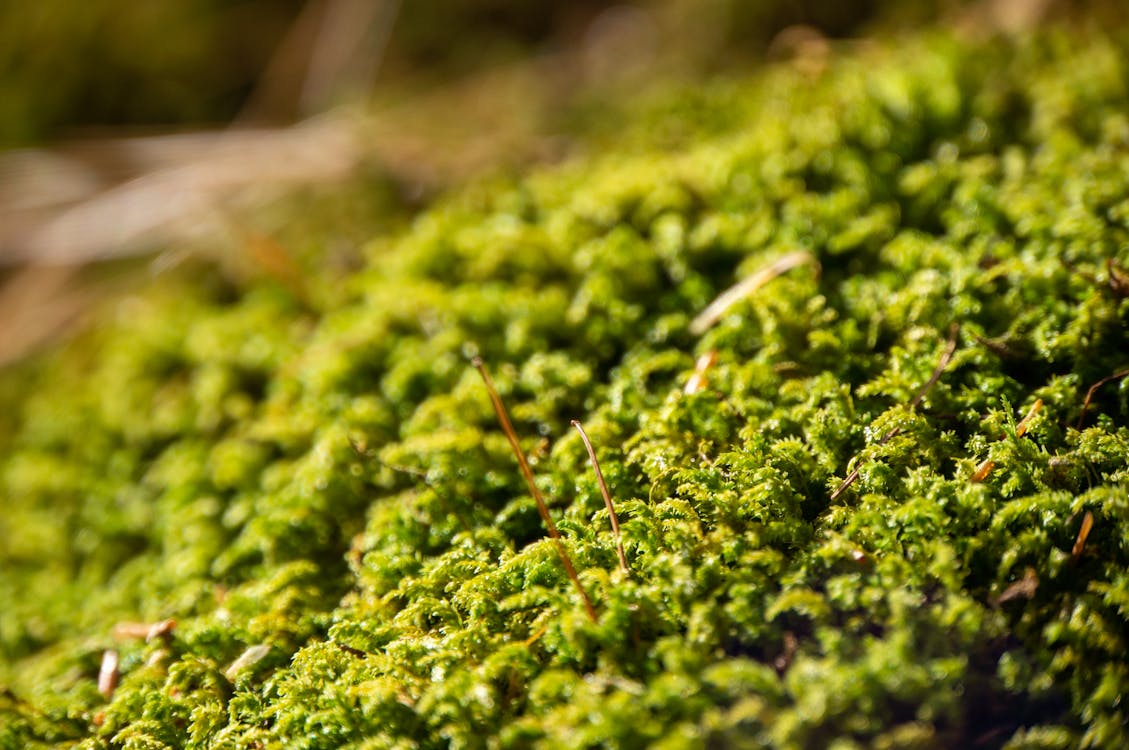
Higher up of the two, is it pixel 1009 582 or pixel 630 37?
pixel 630 37

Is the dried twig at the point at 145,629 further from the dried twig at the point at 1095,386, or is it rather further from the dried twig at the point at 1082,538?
the dried twig at the point at 1095,386

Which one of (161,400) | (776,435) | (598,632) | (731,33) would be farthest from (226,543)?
(731,33)

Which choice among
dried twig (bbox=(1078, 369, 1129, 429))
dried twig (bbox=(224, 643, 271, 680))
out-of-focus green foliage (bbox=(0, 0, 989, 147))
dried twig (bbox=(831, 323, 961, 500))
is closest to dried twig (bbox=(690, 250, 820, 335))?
dried twig (bbox=(831, 323, 961, 500))

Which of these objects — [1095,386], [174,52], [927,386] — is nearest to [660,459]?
[927,386]

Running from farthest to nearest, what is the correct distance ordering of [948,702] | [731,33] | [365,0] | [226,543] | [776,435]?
[365,0] < [731,33] < [226,543] < [776,435] < [948,702]

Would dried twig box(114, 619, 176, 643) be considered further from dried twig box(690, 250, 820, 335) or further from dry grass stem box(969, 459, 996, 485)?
dry grass stem box(969, 459, 996, 485)

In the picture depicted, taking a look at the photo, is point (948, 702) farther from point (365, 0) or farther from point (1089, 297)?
point (365, 0)
